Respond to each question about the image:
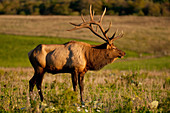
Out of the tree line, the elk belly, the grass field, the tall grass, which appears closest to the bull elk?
the elk belly

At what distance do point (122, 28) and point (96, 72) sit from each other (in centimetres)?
3579

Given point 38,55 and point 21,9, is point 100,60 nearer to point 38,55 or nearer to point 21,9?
point 38,55

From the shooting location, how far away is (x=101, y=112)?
6969mm

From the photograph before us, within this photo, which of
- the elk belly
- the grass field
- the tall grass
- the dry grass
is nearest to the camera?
the grass field

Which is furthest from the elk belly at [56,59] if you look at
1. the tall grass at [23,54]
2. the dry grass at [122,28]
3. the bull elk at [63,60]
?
the dry grass at [122,28]

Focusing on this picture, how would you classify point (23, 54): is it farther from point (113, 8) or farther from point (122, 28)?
point (113, 8)

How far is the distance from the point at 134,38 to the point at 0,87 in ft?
128

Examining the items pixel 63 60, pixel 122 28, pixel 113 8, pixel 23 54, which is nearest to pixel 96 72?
pixel 63 60

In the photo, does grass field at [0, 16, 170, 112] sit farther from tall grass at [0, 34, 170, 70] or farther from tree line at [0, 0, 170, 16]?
tree line at [0, 0, 170, 16]

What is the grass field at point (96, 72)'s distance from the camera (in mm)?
6902

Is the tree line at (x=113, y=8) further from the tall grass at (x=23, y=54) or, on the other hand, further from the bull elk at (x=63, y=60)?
the bull elk at (x=63, y=60)

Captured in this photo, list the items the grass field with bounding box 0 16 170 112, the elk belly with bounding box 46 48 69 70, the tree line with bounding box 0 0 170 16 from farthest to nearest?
the tree line with bounding box 0 0 170 16
the elk belly with bounding box 46 48 69 70
the grass field with bounding box 0 16 170 112

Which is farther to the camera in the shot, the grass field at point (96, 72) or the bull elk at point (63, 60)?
the bull elk at point (63, 60)

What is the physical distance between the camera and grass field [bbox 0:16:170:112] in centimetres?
690
